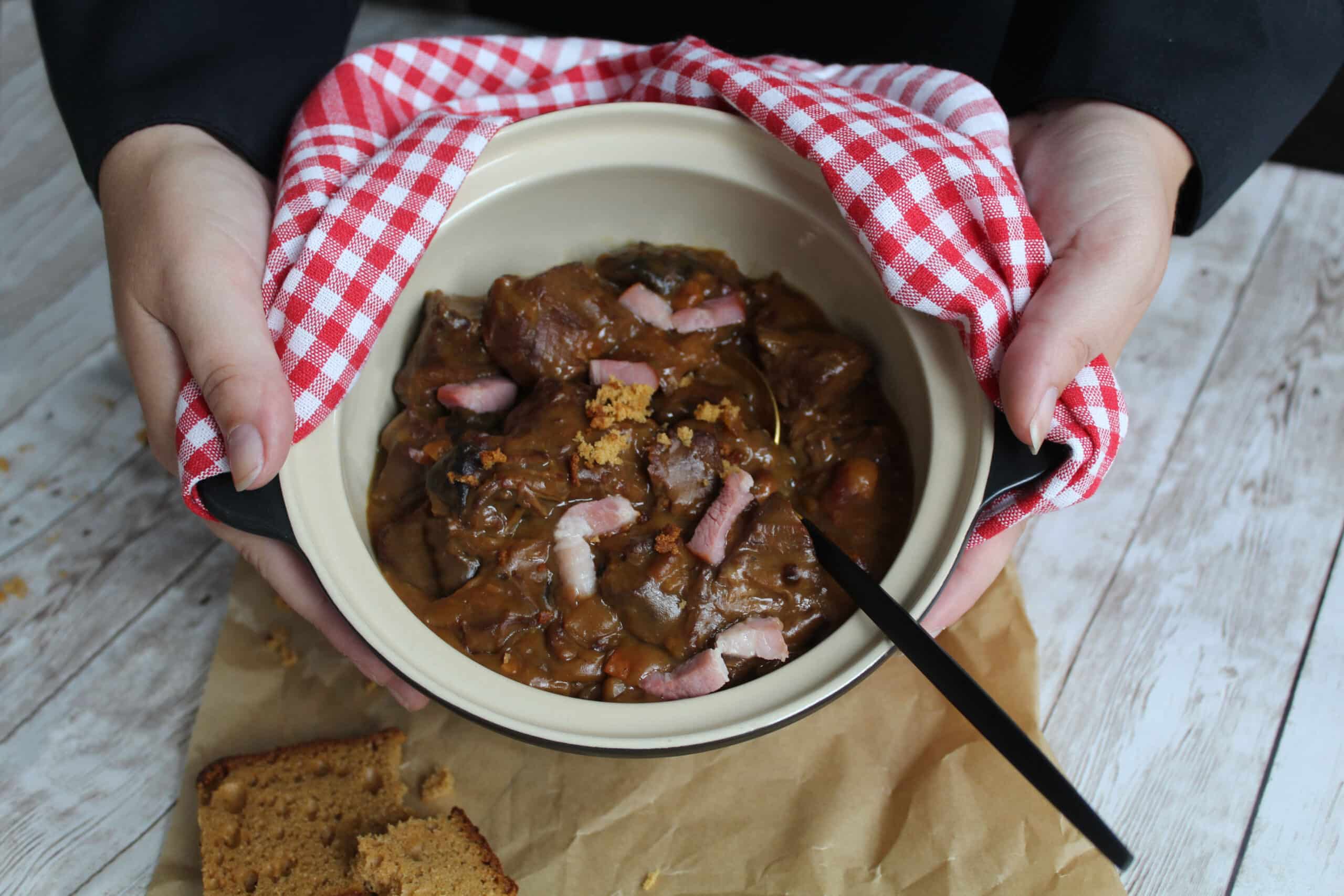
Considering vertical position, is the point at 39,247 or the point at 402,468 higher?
the point at 402,468

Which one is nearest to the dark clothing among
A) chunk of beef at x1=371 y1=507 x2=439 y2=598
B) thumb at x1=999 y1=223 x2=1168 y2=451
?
thumb at x1=999 y1=223 x2=1168 y2=451

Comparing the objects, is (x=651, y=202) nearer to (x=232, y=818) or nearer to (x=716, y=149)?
(x=716, y=149)

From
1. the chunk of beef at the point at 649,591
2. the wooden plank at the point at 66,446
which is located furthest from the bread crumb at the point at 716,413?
the wooden plank at the point at 66,446

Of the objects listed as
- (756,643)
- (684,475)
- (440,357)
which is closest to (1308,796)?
(756,643)

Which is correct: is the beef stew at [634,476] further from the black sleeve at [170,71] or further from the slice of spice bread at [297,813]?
the black sleeve at [170,71]

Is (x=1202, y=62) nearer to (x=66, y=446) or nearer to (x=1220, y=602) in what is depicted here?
(x=1220, y=602)

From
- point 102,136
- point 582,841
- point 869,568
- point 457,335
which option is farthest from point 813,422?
point 102,136
